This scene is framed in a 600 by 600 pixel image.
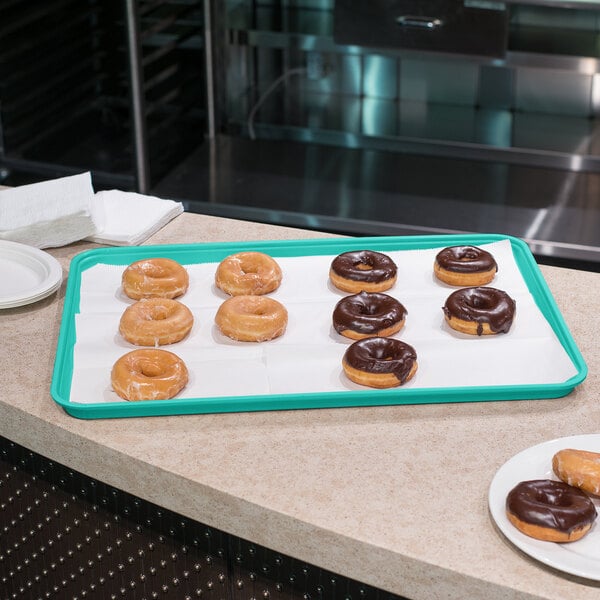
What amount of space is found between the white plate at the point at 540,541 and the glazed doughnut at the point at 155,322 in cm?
55

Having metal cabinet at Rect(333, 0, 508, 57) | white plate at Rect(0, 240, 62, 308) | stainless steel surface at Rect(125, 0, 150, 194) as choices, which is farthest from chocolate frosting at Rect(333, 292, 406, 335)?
stainless steel surface at Rect(125, 0, 150, 194)

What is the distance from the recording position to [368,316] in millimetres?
1474

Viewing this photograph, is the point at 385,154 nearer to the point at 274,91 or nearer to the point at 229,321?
the point at 274,91

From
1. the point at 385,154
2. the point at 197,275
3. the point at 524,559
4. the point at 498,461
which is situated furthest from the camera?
the point at 385,154

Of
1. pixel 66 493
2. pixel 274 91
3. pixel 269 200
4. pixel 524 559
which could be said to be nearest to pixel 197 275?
pixel 66 493

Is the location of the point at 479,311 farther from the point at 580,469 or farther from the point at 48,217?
the point at 48,217

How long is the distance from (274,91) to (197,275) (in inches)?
72.1

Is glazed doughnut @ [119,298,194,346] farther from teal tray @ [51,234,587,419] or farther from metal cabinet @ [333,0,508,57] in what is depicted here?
metal cabinet @ [333,0,508,57]

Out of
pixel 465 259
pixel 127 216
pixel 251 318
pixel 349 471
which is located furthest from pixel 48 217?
pixel 349 471

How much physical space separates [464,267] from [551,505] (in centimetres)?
60

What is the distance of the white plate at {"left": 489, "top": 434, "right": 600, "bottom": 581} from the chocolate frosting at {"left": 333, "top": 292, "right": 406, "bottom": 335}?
1.08 ft

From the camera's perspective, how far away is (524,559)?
42.8 inches

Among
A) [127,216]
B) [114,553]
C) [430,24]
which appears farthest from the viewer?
[430,24]

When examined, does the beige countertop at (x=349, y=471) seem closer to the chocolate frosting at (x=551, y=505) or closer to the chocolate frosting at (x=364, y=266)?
the chocolate frosting at (x=551, y=505)
